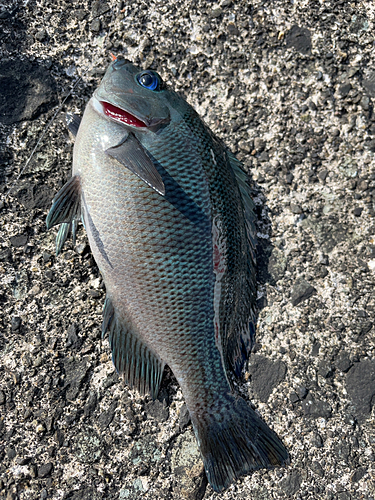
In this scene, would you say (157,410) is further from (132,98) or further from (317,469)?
(132,98)

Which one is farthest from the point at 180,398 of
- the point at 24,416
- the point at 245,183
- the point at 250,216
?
the point at 245,183

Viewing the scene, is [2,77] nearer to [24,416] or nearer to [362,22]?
[24,416]

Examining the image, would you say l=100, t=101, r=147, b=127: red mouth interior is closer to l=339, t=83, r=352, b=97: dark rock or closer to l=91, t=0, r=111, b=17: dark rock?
l=91, t=0, r=111, b=17: dark rock

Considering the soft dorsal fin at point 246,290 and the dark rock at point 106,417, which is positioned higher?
the soft dorsal fin at point 246,290

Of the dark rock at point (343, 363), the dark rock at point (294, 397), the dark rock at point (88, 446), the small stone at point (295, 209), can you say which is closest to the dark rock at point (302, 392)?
the dark rock at point (294, 397)

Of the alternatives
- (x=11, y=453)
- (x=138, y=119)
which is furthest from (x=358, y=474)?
(x=138, y=119)

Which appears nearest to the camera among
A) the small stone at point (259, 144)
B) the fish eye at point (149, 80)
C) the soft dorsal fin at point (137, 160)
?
the soft dorsal fin at point (137, 160)

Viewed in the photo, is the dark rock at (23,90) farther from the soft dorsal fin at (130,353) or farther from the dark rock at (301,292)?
the dark rock at (301,292)
